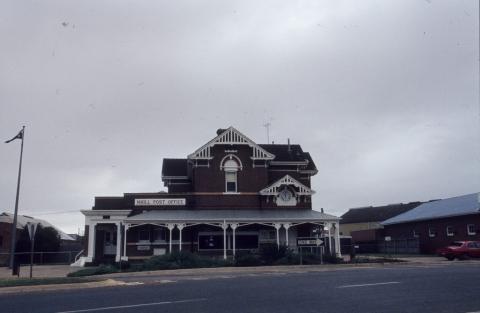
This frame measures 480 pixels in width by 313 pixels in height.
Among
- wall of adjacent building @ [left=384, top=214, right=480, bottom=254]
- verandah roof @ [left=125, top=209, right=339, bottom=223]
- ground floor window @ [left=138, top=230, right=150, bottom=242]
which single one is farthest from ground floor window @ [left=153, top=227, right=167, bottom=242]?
wall of adjacent building @ [left=384, top=214, right=480, bottom=254]

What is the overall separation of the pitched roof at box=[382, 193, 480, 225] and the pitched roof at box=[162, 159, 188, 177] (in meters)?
21.9

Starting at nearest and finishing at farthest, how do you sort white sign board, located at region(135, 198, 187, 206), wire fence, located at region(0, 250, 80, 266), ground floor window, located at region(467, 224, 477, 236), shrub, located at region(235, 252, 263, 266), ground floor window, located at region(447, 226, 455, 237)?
shrub, located at region(235, 252, 263, 266), white sign board, located at region(135, 198, 187, 206), ground floor window, located at region(467, 224, 477, 236), ground floor window, located at region(447, 226, 455, 237), wire fence, located at region(0, 250, 80, 266)

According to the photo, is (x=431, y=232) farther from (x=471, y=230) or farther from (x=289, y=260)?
(x=289, y=260)

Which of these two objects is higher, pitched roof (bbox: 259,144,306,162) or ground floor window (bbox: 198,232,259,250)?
pitched roof (bbox: 259,144,306,162)

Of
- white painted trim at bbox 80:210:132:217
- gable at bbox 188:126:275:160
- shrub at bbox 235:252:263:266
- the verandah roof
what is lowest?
shrub at bbox 235:252:263:266

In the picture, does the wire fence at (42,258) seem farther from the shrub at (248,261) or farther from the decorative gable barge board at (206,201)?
the shrub at (248,261)

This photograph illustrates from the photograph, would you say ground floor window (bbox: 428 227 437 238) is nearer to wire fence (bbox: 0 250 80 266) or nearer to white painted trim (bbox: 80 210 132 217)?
white painted trim (bbox: 80 210 132 217)

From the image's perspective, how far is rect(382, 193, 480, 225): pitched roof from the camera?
4078 cm

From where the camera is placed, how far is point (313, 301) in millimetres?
11242

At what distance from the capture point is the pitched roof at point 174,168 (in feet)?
131

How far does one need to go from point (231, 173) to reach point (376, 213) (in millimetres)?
43248

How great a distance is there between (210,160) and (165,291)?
79.6 ft

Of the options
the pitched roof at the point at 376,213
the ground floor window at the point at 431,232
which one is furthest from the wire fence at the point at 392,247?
the pitched roof at the point at 376,213

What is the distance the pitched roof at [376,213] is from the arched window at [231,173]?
39453mm
